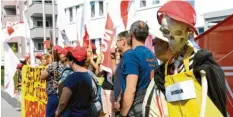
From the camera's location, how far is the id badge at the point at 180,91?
2.00 meters

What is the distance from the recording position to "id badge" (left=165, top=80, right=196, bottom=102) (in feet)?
6.56

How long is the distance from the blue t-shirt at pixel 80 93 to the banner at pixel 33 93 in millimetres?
3884

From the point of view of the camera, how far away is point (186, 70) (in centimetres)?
206

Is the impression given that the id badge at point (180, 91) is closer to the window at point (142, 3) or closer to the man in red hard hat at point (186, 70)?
the man in red hard hat at point (186, 70)

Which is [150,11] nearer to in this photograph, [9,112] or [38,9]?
[9,112]

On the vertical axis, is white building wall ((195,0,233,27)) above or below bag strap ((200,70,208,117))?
above

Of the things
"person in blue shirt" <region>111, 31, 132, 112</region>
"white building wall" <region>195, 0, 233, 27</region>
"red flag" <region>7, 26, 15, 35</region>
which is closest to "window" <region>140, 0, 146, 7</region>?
"white building wall" <region>195, 0, 233, 27</region>

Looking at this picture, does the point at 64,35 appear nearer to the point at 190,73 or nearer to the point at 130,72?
the point at 130,72

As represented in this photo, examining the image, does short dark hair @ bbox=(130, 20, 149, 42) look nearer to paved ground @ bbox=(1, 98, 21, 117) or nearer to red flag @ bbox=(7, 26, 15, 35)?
paved ground @ bbox=(1, 98, 21, 117)

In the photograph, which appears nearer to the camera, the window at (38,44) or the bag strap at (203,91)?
the bag strap at (203,91)

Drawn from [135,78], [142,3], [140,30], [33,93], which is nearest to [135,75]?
[135,78]

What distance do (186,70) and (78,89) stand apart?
2.26 m

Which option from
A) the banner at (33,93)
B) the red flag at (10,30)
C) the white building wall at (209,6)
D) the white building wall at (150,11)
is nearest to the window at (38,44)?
the white building wall at (150,11)

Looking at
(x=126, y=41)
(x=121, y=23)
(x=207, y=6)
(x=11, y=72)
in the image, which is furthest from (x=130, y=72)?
(x=207, y=6)
